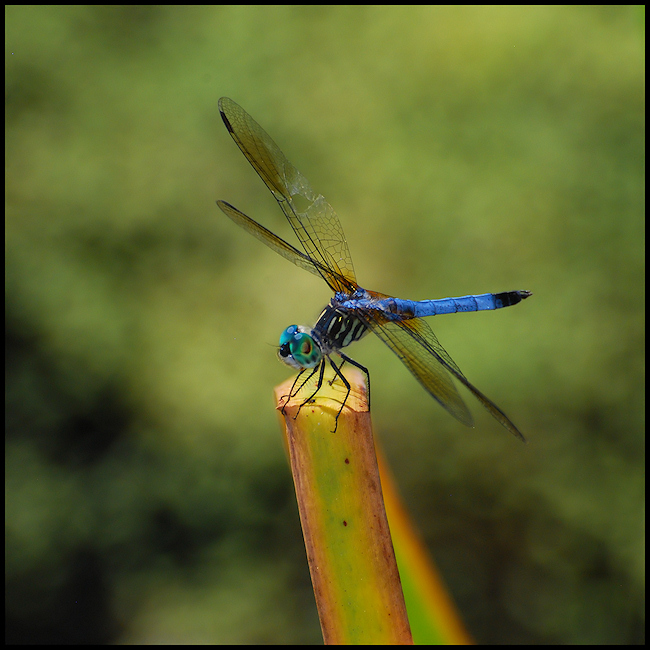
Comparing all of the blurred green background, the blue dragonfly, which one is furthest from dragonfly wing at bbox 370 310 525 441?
the blurred green background

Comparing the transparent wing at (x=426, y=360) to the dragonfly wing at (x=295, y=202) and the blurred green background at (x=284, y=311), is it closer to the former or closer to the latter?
the dragonfly wing at (x=295, y=202)

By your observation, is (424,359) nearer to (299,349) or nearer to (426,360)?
(426,360)

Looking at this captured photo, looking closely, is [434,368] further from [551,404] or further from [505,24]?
[505,24]

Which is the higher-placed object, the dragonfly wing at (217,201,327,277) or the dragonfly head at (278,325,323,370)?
the dragonfly wing at (217,201,327,277)

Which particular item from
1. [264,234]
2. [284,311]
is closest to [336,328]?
[264,234]

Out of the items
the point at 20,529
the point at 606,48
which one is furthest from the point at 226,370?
the point at 606,48

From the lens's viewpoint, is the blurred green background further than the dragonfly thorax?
Yes

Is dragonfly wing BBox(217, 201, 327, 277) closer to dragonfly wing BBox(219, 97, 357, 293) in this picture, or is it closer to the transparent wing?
dragonfly wing BBox(219, 97, 357, 293)
